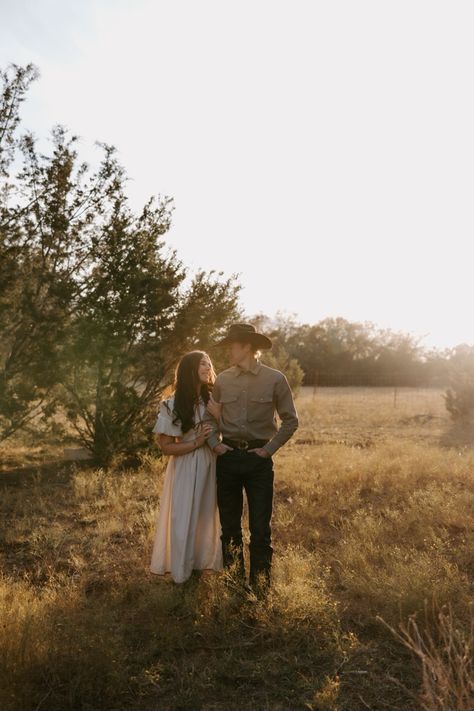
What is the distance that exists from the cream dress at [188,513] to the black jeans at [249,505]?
121 mm

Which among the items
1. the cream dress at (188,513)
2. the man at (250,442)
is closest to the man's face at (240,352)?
the man at (250,442)

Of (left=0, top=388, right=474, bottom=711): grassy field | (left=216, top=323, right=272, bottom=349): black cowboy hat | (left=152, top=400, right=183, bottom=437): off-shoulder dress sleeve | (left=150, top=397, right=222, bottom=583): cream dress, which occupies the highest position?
(left=216, top=323, right=272, bottom=349): black cowboy hat

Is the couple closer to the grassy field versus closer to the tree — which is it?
the grassy field

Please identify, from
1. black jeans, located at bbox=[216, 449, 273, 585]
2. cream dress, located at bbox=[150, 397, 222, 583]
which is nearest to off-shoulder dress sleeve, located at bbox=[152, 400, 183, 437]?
cream dress, located at bbox=[150, 397, 222, 583]

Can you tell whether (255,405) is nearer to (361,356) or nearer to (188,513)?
(188,513)

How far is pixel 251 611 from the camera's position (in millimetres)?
4254

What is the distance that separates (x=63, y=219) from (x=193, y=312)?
2.63 meters

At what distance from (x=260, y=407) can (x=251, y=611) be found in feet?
4.99

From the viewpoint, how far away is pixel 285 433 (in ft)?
14.6

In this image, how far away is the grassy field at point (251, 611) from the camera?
3312 mm

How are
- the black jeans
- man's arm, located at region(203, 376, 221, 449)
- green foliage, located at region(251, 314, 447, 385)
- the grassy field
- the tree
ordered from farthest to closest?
green foliage, located at region(251, 314, 447, 385), the tree, man's arm, located at region(203, 376, 221, 449), the black jeans, the grassy field

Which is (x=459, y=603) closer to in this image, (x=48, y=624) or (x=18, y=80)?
(x=48, y=624)

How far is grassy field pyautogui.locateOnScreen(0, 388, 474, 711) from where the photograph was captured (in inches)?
130

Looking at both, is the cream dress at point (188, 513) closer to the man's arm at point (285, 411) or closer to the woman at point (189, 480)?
the woman at point (189, 480)
